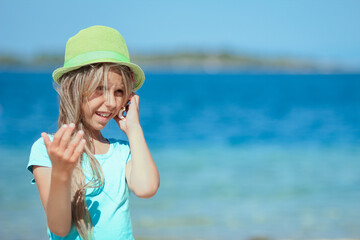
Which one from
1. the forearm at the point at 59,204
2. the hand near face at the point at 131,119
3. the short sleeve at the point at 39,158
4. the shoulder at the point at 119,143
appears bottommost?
the forearm at the point at 59,204

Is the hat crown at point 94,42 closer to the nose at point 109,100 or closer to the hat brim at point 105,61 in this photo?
the hat brim at point 105,61

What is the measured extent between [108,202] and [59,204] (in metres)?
0.27

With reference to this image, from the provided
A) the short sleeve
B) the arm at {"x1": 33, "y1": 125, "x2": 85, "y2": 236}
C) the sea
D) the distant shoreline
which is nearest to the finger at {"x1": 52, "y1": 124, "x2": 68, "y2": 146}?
the arm at {"x1": 33, "y1": 125, "x2": 85, "y2": 236}

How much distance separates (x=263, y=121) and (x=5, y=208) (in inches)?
601

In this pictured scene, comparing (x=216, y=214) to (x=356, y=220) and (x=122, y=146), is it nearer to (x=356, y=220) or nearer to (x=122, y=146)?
(x=356, y=220)

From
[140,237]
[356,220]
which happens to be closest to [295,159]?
[356,220]

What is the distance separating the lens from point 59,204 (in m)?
1.64

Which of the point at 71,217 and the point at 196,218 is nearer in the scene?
the point at 71,217

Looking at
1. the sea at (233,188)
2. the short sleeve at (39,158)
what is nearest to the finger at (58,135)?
the short sleeve at (39,158)

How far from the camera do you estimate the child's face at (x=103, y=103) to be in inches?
75.6

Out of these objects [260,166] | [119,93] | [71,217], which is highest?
[260,166]

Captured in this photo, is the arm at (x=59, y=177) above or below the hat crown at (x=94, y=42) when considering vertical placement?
below

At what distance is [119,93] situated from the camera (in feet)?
6.55

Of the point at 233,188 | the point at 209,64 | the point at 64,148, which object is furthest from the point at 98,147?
the point at 209,64
